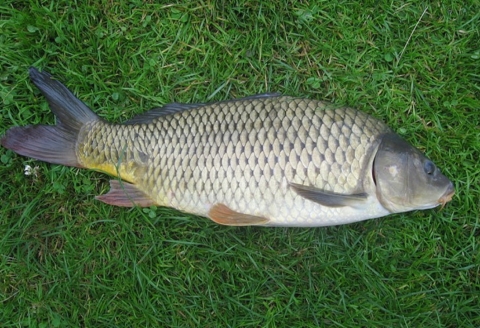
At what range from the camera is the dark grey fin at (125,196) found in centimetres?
204

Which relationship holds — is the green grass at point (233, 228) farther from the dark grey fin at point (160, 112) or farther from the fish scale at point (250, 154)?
A: the fish scale at point (250, 154)

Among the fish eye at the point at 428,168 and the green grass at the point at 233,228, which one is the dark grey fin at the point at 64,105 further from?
the fish eye at the point at 428,168

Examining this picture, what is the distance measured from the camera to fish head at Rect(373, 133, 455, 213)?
1.85 m

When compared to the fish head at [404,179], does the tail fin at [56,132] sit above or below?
below

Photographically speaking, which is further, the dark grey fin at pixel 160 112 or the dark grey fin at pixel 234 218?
the dark grey fin at pixel 160 112

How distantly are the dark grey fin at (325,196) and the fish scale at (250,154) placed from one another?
0.08ft

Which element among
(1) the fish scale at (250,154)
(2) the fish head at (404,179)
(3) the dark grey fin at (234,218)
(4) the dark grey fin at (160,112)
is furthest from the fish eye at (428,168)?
(4) the dark grey fin at (160,112)

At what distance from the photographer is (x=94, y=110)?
2.23 m

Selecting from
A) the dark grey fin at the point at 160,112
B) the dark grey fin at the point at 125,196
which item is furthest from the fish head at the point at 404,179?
the dark grey fin at the point at 125,196

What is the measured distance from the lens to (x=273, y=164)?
184cm

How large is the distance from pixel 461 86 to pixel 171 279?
170cm

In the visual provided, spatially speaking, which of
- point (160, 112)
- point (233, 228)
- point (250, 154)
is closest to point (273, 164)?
point (250, 154)

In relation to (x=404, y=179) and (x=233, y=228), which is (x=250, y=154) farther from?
(x=404, y=179)

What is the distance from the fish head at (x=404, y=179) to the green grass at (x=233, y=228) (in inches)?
10.4
